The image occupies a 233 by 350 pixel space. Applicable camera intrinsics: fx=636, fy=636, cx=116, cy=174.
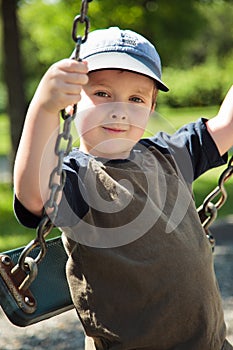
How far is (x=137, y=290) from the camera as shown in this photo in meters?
1.82

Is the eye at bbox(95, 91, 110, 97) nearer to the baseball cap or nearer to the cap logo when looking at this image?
the baseball cap

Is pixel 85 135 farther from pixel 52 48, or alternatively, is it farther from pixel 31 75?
pixel 31 75

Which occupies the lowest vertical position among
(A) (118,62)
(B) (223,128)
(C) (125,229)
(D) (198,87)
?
(D) (198,87)

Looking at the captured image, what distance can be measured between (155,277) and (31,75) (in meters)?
33.0

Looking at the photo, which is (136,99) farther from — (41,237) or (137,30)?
(137,30)

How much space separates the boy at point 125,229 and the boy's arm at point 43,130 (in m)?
0.07

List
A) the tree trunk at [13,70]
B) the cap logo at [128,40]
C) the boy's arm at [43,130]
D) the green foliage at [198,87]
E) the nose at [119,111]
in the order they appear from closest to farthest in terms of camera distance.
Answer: the boy's arm at [43,130] < the nose at [119,111] < the cap logo at [128,40] < the tree trunk at [13,70] < the green foliage at [198,87]

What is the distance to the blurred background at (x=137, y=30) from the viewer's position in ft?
26.3

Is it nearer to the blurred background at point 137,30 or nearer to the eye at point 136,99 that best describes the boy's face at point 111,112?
the eye at point 136,99

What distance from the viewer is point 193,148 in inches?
85.7

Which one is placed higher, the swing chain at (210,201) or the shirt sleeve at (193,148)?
the shirt sleeve at (193,148)

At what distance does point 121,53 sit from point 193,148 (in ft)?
1.56

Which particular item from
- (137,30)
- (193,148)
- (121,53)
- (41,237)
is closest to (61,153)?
(41,237)

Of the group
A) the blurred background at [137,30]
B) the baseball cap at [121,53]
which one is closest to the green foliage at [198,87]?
the blurred background at [137,30]
